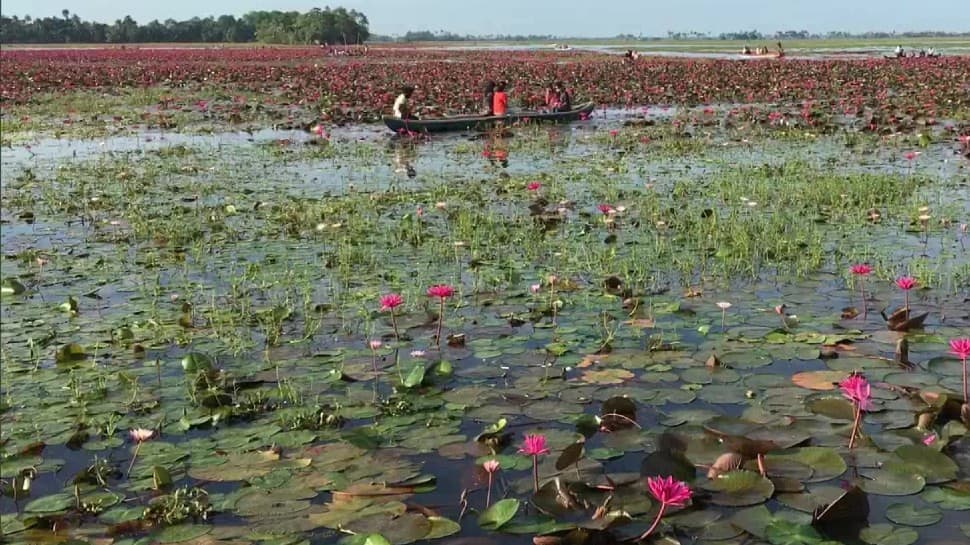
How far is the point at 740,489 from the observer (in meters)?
2.75

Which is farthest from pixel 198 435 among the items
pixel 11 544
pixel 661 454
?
pixel 661 454

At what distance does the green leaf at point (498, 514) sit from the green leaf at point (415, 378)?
1.13 meters

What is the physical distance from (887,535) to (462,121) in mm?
11798

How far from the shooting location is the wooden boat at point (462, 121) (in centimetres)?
1342

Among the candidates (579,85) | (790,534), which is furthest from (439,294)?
(579,85)

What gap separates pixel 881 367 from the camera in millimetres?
3795

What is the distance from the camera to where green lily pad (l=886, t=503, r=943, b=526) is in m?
2.58

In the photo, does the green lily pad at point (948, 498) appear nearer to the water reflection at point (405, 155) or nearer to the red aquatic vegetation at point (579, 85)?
the water reflection at point (405, 155)

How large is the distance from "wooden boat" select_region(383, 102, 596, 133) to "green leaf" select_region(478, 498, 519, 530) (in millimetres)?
11156

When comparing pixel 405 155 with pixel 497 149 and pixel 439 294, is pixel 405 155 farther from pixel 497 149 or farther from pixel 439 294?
pixel 439 294

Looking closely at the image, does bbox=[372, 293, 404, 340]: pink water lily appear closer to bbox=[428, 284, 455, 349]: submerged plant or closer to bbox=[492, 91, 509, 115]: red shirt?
bbox=[428, 284, 455, 349]: submerged plant

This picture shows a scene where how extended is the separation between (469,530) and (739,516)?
829mm

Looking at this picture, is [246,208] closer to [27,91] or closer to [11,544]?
[11,544]

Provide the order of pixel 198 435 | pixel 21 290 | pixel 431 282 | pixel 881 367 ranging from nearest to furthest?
pixel 198 435 < pixel 881 367 < pixel 21 290 < pixel 431 282
